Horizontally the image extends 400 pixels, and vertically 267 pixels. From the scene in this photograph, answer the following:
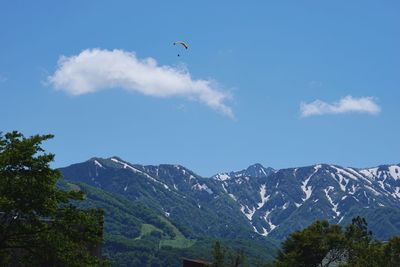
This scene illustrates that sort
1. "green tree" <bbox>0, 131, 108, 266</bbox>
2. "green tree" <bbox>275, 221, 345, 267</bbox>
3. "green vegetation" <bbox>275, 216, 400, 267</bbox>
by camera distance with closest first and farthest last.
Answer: "green tree" <bbox>0, 131, 108, 266</bbox> < "green vegetation" <bbox>275, 216, 400, 267</bbox> < "green tree" <bbox>275, 221, 345, 267</bbox>

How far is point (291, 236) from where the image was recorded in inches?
3270

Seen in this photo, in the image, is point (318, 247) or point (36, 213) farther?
point (318, 247)

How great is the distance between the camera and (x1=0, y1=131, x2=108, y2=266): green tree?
28844mm

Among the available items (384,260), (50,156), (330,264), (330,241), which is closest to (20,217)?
(50,156)

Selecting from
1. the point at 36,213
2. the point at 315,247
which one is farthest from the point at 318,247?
the point at 36,213

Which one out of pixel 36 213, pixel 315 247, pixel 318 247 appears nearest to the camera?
pixel 36 213

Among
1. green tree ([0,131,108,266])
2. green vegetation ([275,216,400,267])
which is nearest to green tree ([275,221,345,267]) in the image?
green vegetation ([275,216,400,267])

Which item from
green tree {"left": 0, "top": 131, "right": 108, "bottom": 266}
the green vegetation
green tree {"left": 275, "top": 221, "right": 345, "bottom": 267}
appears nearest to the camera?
green tree {"left": 0, "top": 131, "right": 108, "bottom": 266}

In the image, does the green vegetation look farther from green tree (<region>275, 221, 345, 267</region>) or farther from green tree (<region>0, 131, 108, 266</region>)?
green tree (<region>0, 131, 108, 266</region>)

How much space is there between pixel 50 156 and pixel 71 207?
2.79 metres

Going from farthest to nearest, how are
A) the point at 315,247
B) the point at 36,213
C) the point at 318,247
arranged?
the point at 315,247 → the point at 318,247 → the point at 36,213

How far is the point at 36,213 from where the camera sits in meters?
29.7

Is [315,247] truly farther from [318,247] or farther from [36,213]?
[36,213]

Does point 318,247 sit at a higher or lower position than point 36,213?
higher
